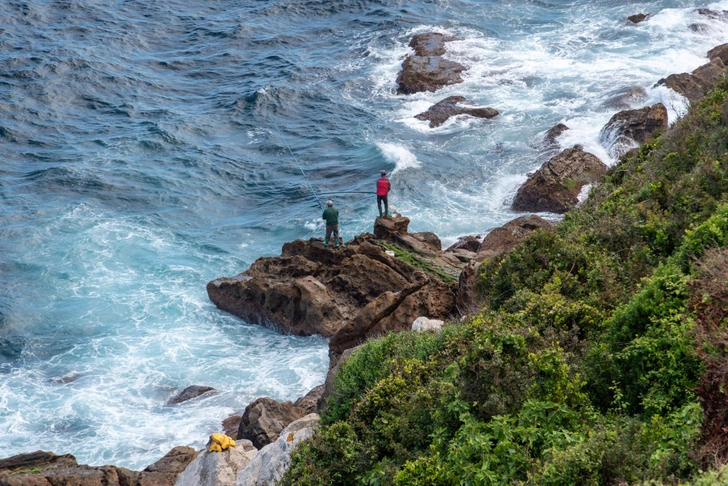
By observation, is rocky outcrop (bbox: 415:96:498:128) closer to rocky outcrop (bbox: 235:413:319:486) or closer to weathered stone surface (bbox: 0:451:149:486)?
weathered stone surface (bbox: 0:451:149:486)

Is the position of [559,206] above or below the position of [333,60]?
below

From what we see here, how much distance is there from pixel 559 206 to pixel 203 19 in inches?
1290

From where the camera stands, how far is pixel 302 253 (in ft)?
68.8

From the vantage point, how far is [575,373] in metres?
8.78

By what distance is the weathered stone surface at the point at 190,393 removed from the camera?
17922mm

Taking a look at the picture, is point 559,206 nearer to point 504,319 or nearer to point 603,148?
point 603,148

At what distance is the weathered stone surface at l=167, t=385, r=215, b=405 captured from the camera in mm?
17922

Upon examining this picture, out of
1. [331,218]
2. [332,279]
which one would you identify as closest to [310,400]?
[332,279]

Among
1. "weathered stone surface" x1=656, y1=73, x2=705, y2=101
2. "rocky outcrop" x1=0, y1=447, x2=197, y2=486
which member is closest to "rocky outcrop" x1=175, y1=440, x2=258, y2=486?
"rocky outcrop" x1=0, y1=447, x2=197, y2=486

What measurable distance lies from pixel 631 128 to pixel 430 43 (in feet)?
54.7

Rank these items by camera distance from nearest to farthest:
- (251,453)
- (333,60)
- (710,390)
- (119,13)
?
(710,390) < (251,453) < (333,60) < (119,13)

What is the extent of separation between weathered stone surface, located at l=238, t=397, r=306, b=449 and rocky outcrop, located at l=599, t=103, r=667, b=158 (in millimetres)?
15562

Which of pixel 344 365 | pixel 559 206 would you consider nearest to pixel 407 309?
pixel 344 365

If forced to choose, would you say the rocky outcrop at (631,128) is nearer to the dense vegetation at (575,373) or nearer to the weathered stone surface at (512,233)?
the weathered stone surface at (512,233)
